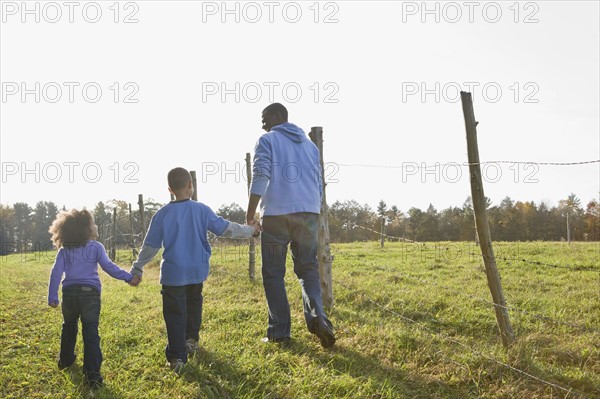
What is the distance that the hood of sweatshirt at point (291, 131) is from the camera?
4512mm

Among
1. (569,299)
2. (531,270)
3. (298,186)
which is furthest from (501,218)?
(298,186)

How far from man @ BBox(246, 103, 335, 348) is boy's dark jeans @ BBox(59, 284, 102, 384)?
1.56 m

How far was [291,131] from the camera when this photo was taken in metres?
4.52

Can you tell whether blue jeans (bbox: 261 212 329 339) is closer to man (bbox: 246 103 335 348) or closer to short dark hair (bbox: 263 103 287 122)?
man (bbox: 246 103 335 348)

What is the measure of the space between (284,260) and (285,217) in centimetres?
44

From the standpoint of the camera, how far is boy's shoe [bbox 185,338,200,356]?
413cm

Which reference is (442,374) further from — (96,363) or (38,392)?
(38,392)

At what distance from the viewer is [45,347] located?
187 inches

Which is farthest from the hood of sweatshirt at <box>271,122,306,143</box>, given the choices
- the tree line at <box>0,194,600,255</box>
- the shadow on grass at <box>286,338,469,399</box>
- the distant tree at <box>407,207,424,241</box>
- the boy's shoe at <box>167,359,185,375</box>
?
the distant tree at <box>407,207,424,241</box>

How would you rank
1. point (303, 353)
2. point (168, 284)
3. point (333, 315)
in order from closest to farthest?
1. point (168, 284)
2. point (303, 353)
3. point (333, 315)

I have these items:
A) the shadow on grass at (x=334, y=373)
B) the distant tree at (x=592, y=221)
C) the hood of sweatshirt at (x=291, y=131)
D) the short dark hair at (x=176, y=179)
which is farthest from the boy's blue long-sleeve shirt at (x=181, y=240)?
the distant tree at (x=592, y=221)

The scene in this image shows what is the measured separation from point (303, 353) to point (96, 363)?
1802 mm

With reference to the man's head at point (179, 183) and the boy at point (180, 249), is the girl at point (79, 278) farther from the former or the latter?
the man's head at point (179, 183)

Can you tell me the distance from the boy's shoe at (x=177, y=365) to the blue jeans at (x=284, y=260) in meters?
1.04
